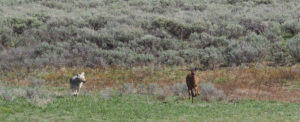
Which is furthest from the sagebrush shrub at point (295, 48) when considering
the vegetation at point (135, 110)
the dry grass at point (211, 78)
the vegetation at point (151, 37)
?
the vegetation at point (135, 110)

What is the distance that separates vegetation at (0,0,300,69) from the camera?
2681 cm

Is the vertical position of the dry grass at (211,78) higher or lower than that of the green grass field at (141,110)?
lower

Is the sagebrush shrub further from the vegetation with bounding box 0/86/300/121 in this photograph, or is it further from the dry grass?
the vegetation with bounding box 0/86/300/121

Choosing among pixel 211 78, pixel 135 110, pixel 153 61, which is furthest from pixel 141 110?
pixel 153 61

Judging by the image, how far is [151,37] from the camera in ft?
98.6

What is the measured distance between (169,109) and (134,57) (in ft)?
44.1

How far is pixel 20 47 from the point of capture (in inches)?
1183

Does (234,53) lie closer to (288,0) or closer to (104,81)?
(104,81)

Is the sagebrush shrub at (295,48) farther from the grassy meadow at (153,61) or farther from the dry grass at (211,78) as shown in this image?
the dry grass at (211,78)

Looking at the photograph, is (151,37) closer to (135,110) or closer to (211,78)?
(211,78)

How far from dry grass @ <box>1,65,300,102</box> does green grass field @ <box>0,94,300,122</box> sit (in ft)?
7.66

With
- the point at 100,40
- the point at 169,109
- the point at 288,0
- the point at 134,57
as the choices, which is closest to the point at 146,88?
the point at 169,109

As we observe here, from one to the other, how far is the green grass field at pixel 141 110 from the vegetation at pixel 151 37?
10.8 m

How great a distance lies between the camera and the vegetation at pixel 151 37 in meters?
26.8
